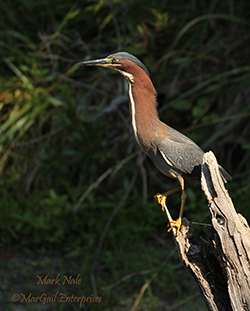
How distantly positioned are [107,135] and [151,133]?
174 centimetres

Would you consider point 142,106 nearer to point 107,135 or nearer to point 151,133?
point 151,133

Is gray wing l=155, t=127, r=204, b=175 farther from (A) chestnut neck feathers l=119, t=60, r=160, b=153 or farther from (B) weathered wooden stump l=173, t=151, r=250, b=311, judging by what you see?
(B) weathered wooden stump l=173, t=151, r=250, b=311

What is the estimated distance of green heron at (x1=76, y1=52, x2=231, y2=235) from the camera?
1.72 metres

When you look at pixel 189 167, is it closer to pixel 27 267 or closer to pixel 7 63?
pixel 27 267

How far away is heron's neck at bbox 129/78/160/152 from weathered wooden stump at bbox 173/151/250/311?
39 centimetres

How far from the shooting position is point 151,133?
5.79 feet

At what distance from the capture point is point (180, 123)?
3.89 meters

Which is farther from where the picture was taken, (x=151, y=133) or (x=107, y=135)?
(x=107, y=135)

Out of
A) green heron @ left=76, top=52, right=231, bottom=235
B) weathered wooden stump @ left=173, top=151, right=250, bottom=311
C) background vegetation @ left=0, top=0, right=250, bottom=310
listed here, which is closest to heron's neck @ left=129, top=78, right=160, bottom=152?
green heron @ left=76, top=52, right=231, bottom=235

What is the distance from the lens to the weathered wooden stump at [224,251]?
1.41m

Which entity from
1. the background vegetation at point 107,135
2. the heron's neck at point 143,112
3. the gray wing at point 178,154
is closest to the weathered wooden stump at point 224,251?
the gray wing at point 178,154

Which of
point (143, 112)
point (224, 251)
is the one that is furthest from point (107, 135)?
point (224, 251)

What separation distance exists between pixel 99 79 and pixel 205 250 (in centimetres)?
278

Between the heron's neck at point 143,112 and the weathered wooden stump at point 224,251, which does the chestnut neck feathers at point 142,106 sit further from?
the weathered wooden stump at point 224,251
